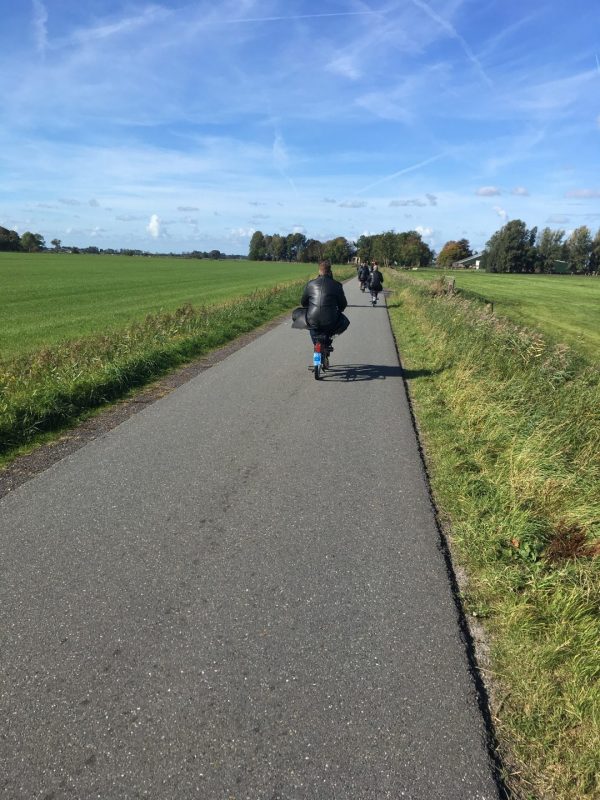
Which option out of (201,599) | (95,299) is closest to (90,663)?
(201,599)

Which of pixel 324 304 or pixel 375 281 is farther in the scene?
pixel 375 281

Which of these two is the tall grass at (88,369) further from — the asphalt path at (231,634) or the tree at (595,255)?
the tree at (595,255)

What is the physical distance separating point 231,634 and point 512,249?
106 meters

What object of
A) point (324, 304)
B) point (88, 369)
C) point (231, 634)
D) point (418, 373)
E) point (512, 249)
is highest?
point (512, 249)

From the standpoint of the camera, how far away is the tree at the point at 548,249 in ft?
336

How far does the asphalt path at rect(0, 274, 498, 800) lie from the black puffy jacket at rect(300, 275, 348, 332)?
389 cm

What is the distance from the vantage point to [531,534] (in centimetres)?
378

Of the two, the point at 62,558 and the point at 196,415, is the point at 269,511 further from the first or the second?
the point at 196,415

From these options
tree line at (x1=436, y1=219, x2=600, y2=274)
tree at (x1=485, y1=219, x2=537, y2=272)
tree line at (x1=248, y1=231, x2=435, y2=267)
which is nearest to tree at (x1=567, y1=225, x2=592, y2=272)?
tree line at (x1=436, y1=219, x2=600, y2=274)

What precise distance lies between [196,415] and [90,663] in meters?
4.47

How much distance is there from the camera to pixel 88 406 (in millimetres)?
7297

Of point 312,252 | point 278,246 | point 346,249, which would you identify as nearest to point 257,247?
point 278,246

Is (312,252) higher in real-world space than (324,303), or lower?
higher

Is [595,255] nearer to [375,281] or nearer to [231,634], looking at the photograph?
[375,281]
